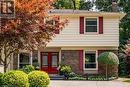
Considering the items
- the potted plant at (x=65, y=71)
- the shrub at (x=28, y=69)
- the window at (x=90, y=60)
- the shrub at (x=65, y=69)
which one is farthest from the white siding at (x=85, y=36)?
the shrub at (x=28, y=69)

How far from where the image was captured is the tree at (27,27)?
879 inches

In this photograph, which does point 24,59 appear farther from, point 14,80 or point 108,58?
point 14,80

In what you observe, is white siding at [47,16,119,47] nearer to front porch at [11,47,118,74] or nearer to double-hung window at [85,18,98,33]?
double-hung window at [85,18,98,33]

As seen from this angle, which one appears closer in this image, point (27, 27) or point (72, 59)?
point (27, 27)

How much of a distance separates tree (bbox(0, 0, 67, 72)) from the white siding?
17.2m

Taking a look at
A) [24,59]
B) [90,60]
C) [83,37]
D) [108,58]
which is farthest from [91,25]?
[24,59]

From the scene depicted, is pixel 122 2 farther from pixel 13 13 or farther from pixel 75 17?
pixel 13 13

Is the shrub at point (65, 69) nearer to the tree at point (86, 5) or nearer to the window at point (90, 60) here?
the window at point (90, 60)

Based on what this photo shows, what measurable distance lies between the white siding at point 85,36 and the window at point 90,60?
1.26 meters

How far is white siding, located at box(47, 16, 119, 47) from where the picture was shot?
A: 41688 mm

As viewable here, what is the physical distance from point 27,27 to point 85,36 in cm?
1936

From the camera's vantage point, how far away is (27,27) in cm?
2278

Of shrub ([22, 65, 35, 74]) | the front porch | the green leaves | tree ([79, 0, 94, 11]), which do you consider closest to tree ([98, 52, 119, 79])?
the green leaves

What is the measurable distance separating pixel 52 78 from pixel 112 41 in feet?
24.8
